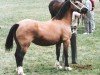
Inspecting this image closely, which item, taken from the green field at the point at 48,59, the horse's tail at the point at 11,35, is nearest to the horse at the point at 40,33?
the horse's tail at the point at 11,35

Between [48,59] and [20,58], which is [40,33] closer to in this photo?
[20,58]

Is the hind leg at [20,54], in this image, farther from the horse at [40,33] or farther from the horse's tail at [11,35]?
the horse's tail at [11,35]

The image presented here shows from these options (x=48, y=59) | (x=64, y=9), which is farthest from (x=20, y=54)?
(x=48, y=59)

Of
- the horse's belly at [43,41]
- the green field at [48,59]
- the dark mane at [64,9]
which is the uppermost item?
the dark mane at [64,9]

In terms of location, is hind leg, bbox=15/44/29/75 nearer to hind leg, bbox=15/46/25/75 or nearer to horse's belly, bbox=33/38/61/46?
hind leg, bbox=15/46/25/75

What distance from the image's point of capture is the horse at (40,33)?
9.45 metres

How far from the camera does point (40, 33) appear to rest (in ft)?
31.7

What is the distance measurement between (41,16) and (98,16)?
3.91 metres

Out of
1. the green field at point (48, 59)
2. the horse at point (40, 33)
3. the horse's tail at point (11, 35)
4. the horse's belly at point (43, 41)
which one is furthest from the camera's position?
the green field at point (48, 59)

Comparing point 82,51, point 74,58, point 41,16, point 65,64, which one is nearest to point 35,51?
point 82,51

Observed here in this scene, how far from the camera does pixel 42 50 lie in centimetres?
Result: 1380

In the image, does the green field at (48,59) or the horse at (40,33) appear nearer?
the horse at (40,33)

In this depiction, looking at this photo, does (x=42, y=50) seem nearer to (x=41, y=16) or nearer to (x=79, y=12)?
(x=79, y=12)

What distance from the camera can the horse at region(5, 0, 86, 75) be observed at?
945 cm
